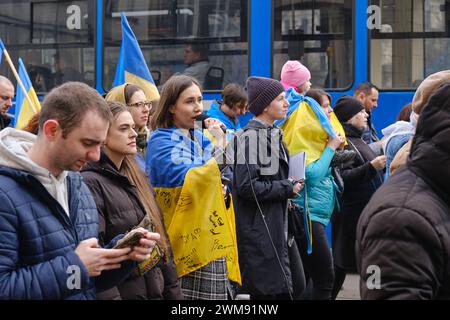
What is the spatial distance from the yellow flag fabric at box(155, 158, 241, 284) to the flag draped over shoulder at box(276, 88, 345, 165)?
1.69 metres

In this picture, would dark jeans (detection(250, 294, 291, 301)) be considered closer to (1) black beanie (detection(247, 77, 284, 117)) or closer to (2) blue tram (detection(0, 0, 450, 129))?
(1) black beanie (detection(247, 77, 284, 117))

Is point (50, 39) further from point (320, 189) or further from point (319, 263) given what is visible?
point (319, 263)

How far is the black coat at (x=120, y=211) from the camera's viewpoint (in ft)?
12.9

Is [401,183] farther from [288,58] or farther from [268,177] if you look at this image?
[288,58]

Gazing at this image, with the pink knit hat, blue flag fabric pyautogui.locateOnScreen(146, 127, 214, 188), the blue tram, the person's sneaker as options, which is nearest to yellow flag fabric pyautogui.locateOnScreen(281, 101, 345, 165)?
the person's sneaker

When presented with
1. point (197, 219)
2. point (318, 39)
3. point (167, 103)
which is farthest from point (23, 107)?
point (318, 39)

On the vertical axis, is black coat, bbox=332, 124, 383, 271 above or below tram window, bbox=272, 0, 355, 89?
below

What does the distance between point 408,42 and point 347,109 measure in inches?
77.9

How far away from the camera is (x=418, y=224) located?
2484 mm

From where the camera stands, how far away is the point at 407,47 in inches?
Answer: 367

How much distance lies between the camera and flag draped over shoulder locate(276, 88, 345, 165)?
6543 mm

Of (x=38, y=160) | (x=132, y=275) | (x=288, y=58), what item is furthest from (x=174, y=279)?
(x=288, y=58)

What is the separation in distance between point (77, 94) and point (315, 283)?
396cm

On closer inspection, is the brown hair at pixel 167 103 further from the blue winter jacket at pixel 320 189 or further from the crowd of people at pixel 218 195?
the blue winter jacket at pixel 320 189
